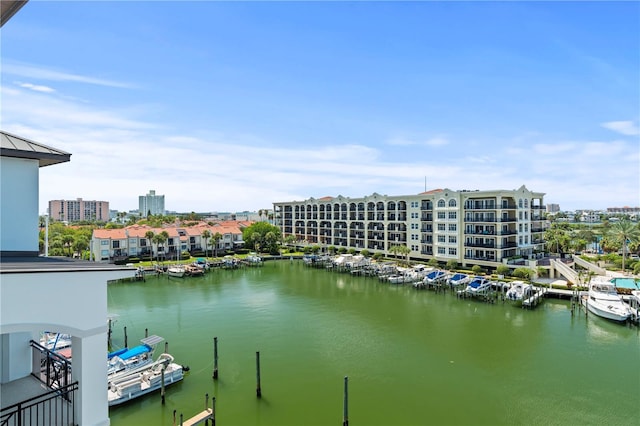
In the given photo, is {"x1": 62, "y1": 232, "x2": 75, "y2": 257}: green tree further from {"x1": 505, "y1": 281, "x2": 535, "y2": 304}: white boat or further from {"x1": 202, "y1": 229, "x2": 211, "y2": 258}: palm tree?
{"x1": 505, "y1": 281, "x2": 535, "y2": 304}: white boat

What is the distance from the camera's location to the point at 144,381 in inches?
695

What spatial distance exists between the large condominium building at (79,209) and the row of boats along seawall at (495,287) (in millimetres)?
157667

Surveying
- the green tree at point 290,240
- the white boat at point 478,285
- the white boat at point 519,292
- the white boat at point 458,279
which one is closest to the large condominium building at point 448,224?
the white boat at point 458,279

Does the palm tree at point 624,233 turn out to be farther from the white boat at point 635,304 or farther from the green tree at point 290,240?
the green tree at point 290,240

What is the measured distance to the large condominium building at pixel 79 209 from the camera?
163m

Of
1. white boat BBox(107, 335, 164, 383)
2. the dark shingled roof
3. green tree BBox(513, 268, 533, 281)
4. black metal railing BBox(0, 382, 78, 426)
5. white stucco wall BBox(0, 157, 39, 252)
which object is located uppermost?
the dark shingled roof

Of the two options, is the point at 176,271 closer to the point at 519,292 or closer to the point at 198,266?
the point at 198,266

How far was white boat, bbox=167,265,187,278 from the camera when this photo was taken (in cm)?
4919

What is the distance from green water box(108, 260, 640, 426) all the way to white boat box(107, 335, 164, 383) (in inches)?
77.4

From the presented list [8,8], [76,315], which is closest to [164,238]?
[8,8]

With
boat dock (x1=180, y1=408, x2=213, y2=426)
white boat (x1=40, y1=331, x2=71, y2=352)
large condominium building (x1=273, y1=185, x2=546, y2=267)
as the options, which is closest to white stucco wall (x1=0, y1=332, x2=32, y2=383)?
boat dock (x1=180, y1=408, x2=213, y2=426)

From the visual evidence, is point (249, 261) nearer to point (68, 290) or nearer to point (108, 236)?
point (108, 236)

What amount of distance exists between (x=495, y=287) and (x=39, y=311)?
40109 millimetres

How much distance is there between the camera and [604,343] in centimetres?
2383
